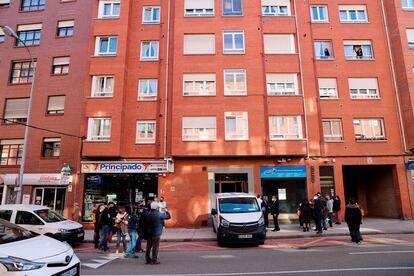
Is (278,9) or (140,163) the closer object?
(140,163)

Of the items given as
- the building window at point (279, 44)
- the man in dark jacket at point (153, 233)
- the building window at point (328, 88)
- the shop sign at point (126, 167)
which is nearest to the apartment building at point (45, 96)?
the shop sign at point (126, 167)

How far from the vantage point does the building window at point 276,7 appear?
2117 centimetres

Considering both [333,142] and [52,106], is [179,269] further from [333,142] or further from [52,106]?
[52,106]

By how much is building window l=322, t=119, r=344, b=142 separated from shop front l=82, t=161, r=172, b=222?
10700 millimetres

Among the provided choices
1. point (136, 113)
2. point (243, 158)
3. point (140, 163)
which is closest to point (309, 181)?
point (243, 158)

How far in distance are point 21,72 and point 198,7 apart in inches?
568

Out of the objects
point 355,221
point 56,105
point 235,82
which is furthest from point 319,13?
point 56,105

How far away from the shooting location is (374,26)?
68.8ft

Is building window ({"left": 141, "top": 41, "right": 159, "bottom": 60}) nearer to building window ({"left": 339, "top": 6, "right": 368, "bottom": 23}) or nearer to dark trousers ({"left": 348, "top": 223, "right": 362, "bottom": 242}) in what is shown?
building window ({"left": 339, "top": 6, "right": 368, "bottom": 23})

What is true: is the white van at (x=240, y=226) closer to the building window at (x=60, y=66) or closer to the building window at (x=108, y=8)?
the building window at (x=60, y=66)

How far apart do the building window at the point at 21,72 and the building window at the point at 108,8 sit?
6.77 metres

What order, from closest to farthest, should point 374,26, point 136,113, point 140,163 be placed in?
point 140,163
point 136,113
point 374,26

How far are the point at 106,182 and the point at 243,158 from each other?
911cm

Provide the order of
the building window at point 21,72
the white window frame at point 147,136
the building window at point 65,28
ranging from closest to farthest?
1. the white window frame at point 147,136
2. the building window at point 21,72
3. the building window at point 65,28
